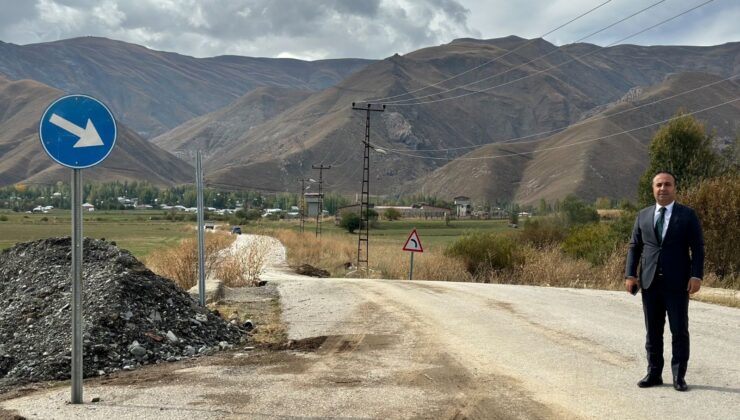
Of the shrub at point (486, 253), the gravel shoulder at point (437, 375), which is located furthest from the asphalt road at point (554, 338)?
the shrub at point (486, 253)

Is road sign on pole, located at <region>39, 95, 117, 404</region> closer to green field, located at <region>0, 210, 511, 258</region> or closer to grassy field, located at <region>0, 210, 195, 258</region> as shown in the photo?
grassy field, located at <region>0, 210, 195, 258</region>

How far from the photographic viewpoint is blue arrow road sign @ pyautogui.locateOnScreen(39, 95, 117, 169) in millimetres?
6523

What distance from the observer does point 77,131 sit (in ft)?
21.7

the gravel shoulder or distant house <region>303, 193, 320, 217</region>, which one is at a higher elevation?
the gravel shoulder

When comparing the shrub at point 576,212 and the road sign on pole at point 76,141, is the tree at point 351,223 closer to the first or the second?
the shrub at point 576,212

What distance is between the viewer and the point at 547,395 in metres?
6.84

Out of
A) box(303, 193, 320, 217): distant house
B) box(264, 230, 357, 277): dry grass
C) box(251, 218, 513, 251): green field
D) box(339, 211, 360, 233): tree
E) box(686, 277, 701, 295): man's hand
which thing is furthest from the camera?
box(303, 193, 320, 217): distant house

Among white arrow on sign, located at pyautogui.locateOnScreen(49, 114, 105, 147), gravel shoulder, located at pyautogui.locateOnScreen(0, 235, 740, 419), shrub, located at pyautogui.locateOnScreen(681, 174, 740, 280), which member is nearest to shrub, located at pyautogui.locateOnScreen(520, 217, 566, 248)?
shrub, located at pyautogui.locateOnScreen(681, 174, 740, 280)

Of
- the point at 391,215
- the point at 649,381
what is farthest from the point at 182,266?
the point at 391,215

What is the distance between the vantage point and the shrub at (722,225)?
23.5 m

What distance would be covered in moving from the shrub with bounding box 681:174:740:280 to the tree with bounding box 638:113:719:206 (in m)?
16.1

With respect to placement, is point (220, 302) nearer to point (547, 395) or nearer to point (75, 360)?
point (75, 360)

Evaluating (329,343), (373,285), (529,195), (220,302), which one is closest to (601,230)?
(373,285)

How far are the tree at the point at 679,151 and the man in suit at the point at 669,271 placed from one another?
1377 inches
